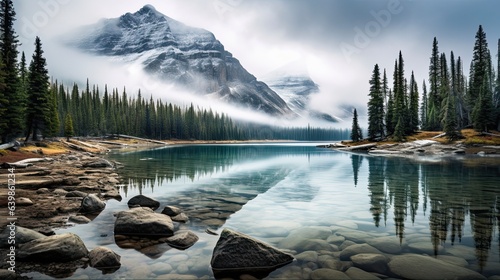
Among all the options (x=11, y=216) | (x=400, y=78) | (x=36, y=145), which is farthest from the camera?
(x=400, y=78)

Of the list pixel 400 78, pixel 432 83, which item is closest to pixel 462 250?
pixel 400 78

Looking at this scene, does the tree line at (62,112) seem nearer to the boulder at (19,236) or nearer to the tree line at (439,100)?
the boulder at (19,236)

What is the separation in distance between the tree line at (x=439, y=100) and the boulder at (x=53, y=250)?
70.0m

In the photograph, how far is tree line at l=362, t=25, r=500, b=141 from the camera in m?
64.1

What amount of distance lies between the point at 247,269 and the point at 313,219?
6342 mm

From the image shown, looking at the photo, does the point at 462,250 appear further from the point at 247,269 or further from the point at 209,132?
the point at 209,132

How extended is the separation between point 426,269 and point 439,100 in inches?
3316

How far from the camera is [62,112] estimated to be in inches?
4122

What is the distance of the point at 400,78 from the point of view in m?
76.5

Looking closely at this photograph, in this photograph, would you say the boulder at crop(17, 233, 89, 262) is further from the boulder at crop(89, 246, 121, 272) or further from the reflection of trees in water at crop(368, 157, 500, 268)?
the reflection of trees in water at crop(368, 157, 500, 268)

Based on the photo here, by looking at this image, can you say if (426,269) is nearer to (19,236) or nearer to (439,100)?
(19,236)

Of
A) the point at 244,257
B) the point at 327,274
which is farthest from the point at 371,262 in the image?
the point at 244,257

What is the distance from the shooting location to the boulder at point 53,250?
7715 mm

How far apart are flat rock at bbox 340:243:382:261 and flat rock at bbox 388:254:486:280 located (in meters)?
0.72
